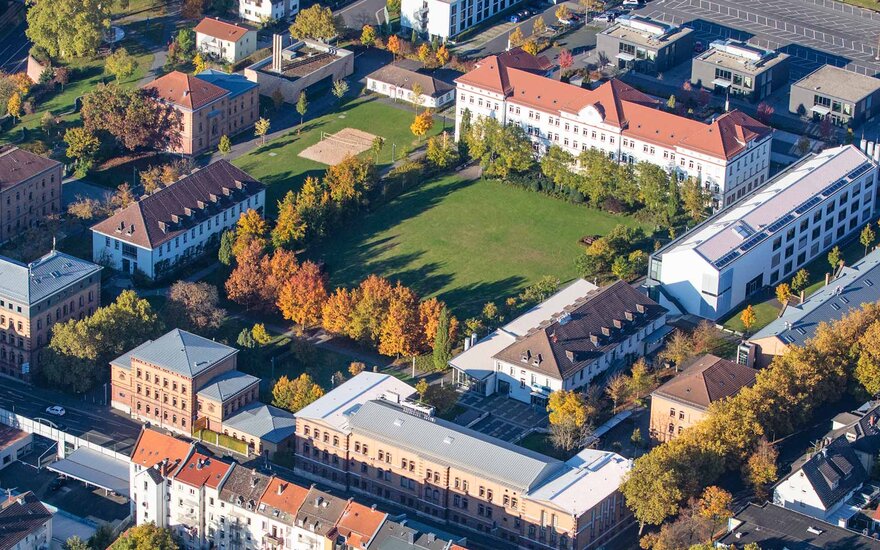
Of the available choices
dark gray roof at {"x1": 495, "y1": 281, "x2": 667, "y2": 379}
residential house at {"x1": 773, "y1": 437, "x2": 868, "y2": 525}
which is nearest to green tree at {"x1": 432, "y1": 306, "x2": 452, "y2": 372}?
dark gray roof at {"x1": 495, "y1": 281, "x2": 667, "y2": 379}

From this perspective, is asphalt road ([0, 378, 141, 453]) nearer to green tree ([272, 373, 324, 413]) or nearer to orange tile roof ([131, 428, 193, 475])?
orange tile roof ([131, 428, 193, 475])

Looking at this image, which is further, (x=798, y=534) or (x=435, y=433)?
(x=435, y=433)

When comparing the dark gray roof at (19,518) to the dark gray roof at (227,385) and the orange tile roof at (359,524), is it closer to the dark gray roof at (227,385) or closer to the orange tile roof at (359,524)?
the dark gray roof at (227,385)

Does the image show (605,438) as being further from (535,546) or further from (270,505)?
(270,505)

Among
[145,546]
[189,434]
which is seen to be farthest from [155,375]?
[145,546]

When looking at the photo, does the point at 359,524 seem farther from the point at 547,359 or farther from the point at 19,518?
the point at 547,359

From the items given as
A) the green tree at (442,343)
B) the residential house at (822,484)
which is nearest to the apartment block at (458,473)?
the green tree at (442,343)
